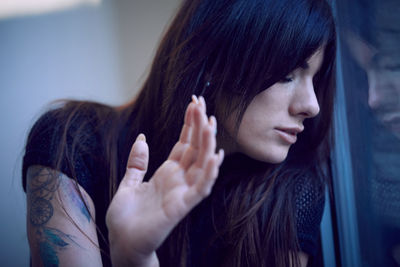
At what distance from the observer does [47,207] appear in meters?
0.60

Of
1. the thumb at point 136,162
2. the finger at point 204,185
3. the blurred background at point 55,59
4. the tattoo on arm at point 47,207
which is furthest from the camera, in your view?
the blurred background at point 55,59

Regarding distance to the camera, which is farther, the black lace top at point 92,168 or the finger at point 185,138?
the black lace top at point 92,168

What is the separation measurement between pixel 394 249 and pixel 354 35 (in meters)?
0.53

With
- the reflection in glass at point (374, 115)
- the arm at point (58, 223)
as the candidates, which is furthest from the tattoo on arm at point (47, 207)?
the reflection in glass at point (374, 115)

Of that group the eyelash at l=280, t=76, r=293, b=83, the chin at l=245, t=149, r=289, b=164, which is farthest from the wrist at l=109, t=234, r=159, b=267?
the eyelash at l=280, t=76, r=293, b=83

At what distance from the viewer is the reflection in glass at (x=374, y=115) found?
0.60m

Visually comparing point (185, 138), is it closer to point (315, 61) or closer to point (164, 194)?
point (164, 194)

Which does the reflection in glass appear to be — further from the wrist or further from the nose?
the wrist

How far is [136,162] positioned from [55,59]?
112cm

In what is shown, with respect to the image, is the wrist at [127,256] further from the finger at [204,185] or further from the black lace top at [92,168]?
the black lace top at [92,168]

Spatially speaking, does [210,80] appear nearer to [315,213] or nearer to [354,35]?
[354,35]

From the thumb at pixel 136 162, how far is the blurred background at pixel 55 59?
0.99 meters

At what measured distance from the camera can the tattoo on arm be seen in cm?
58

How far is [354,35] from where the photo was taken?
701mm
